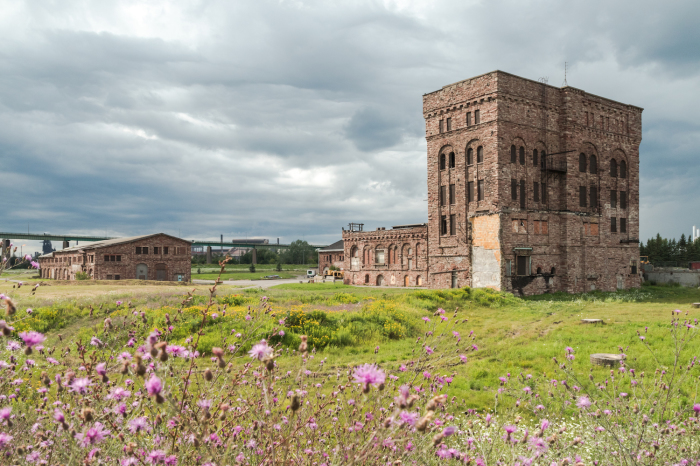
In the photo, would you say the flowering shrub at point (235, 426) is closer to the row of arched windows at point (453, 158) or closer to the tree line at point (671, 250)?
the row of arched windows at point (453, 158)

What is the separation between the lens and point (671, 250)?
80.6 m

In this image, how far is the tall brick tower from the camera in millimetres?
31641

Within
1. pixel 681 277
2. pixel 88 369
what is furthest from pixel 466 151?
pixel 88 369

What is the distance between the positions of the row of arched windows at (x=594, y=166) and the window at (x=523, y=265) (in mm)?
9712

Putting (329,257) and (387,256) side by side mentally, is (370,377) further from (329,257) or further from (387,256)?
(329,257)

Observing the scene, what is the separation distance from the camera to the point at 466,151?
1324 inches

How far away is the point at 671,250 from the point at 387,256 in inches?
2506

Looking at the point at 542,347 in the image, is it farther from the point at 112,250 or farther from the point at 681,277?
the point at 112,250

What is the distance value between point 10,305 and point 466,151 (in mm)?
33751

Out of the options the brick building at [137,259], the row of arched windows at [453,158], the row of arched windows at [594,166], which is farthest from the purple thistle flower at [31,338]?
the brick building at [137,259]

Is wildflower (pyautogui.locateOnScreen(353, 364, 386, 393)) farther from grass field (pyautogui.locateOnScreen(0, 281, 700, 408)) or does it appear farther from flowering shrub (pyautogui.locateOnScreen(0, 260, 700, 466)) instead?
grass field (pyautogui.locateOnScreen(0, 281, 700, 408))

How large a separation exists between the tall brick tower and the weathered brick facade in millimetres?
7375

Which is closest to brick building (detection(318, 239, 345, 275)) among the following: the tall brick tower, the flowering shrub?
the tall brick tower

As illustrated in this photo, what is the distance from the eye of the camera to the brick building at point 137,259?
52.0m
